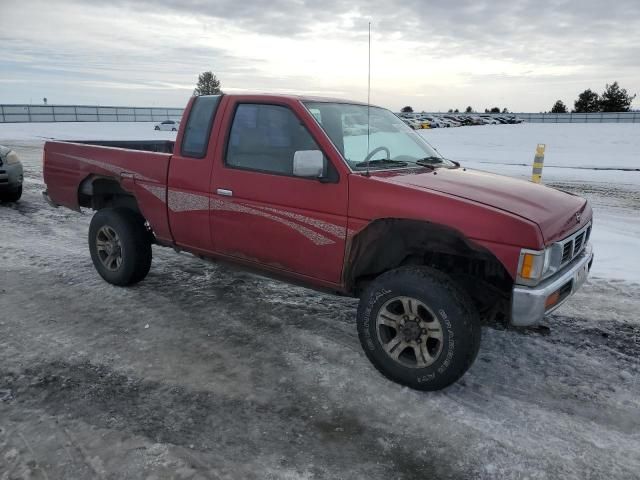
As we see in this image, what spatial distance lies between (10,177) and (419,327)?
8.30 m

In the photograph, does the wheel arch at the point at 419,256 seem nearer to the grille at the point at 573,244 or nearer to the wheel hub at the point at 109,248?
the grille at the point at 573,244

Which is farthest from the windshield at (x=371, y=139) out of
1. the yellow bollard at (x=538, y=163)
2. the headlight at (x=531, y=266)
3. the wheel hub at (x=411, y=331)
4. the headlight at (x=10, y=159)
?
the headlight at (x=10, y=159)

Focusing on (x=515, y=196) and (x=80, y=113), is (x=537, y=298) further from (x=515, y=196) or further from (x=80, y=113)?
(x=80, y=113)

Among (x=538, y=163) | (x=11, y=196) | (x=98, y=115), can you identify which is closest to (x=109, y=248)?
(x=11, y=196)

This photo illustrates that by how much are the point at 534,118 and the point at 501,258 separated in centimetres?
6792

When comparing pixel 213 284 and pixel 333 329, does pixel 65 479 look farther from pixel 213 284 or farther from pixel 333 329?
pixel 213 284

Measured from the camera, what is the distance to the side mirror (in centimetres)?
354

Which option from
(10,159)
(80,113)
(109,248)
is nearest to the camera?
(109,248)

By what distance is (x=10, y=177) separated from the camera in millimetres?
8922

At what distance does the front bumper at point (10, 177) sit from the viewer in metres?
8.83

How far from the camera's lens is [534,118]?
2527 inches

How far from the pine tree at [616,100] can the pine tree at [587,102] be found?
959 mm

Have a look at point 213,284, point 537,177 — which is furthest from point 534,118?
point 213,284

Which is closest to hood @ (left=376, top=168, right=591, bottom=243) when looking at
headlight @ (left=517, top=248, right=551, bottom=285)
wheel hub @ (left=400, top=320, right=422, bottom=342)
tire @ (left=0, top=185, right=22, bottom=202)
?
headlight @ (left=517, top=248, right=551, bottom=285)
